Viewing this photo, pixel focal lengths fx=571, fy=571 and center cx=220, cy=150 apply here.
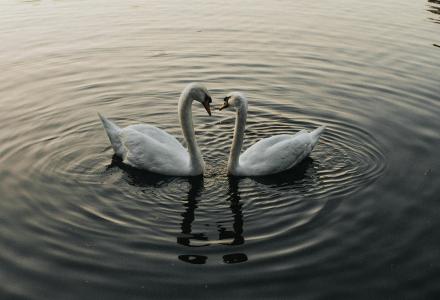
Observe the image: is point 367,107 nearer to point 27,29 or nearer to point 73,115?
point 73,115

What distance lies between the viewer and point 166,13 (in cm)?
2558

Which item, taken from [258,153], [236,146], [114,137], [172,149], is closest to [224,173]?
[236,146]

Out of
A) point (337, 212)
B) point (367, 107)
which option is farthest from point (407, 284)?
point (367, 107)

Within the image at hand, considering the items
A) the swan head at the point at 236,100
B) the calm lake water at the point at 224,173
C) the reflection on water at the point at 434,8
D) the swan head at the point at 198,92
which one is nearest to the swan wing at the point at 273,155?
the calm lake water at the point at 224,173

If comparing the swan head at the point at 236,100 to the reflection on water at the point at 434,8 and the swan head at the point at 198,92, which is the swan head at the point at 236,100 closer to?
the swan head at the point at 198,92

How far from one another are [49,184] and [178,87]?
6.62 meters

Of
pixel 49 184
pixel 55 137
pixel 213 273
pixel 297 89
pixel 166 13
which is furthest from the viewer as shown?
pixel 166 13

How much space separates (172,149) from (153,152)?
413mm

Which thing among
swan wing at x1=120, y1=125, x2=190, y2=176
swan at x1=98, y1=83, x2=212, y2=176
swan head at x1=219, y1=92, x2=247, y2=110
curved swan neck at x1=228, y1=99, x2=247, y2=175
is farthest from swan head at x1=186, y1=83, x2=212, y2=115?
swan wing at x1=120, y1=125, x2=190, y2=176

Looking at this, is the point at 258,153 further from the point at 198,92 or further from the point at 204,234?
the point at 204,234

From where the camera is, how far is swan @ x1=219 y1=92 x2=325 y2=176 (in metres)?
11.2

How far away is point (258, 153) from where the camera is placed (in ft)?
38.0

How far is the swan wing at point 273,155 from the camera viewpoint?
1140 cm

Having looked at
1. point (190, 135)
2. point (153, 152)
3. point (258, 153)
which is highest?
→ point (190, 135)
